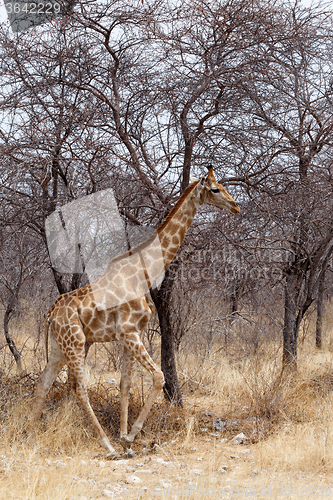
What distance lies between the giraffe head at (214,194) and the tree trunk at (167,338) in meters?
1.66

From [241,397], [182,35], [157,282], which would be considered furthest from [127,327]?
[182,35]

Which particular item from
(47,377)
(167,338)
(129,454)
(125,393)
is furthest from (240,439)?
(47,377)

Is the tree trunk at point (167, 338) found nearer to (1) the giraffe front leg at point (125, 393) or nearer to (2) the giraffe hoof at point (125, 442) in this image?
(1) the giraffe front leg at point (125, 393)

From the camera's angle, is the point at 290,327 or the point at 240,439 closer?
the point at 240,439

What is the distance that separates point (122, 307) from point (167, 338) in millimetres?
1682

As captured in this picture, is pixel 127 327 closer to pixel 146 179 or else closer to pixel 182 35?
pixel 146 179

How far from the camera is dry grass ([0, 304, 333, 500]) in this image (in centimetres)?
433

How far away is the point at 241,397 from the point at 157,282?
257 centimetres

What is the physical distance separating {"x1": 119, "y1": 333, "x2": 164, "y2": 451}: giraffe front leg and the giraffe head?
1.75 m

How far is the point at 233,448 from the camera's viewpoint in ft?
18.5

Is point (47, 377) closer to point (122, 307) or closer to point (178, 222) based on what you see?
point (122, 307)

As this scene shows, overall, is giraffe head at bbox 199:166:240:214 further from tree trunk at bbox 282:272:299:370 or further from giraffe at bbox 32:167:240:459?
tree trunk at bbox 282:272:299:370

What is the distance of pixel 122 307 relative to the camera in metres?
5.49

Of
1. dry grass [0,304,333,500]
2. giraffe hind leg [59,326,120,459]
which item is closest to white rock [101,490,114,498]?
dry grass [0,304,333,500]
